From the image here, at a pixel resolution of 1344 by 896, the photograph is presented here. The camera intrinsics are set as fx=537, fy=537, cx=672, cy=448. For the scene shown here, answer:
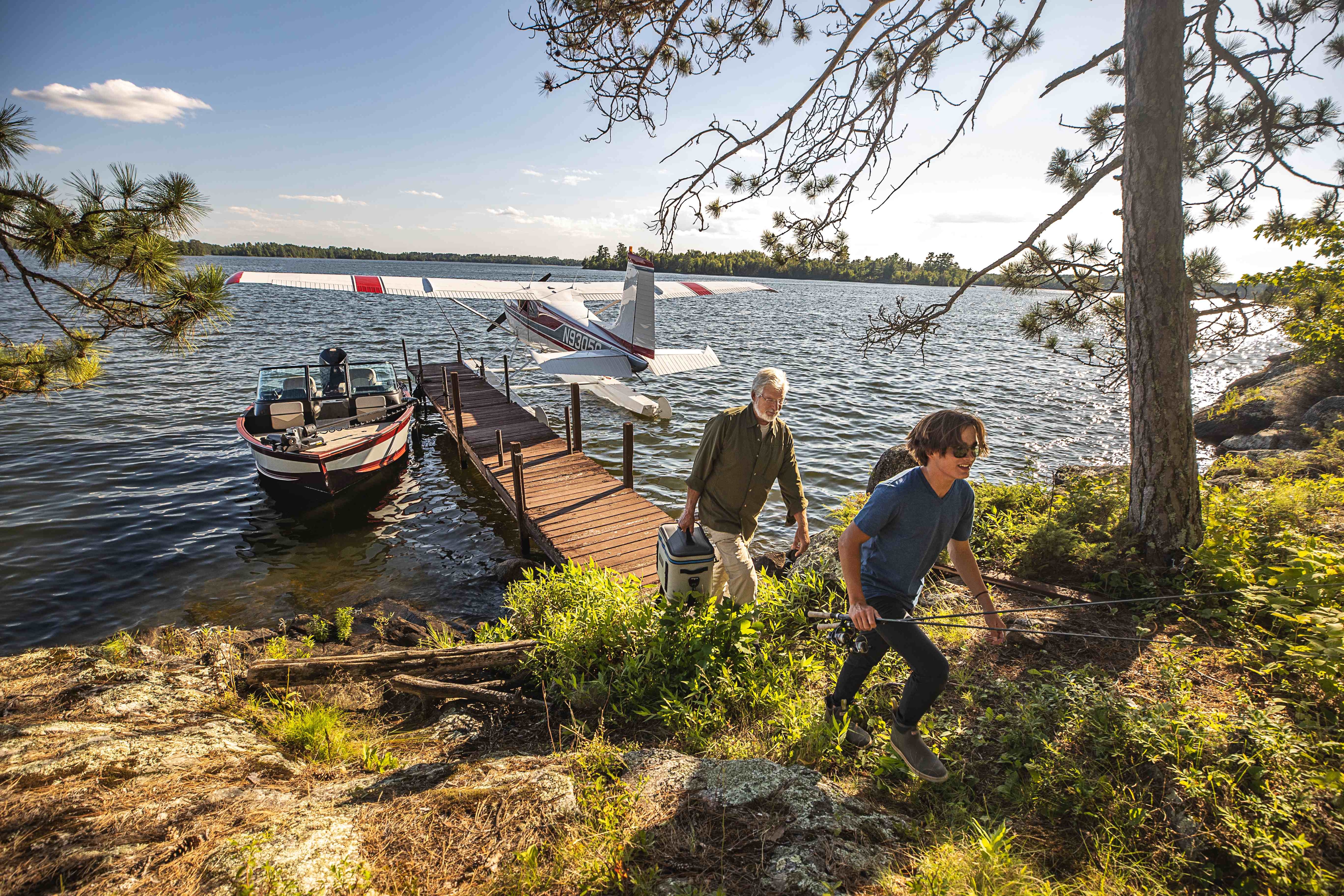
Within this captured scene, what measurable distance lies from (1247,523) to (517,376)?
19.5 metres

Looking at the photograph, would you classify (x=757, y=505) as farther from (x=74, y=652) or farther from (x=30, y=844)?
(x=74, y=652)

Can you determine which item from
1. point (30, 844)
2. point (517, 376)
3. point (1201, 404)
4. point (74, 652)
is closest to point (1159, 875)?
point (30, 844)

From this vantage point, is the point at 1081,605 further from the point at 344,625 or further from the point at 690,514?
the point at 344,625

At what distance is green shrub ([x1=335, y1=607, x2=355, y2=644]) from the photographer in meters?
6.28

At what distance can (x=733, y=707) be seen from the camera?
3436 millimetres

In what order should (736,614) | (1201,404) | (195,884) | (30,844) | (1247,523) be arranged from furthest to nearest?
(1201,404) < (1247,523) < (736,614) < (30,844) < (195,884)

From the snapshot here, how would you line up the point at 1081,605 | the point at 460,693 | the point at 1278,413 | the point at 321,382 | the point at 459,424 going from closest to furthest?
the point at 1081,605 → the point at 460,693 → the point at 321,382 → the point at 1278,413 → the point at 459,424

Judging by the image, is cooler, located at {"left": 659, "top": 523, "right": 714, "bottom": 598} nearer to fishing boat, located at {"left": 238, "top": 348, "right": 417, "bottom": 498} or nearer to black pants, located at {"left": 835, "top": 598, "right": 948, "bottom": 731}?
black pants, located at {"left": 835, "top": 598, "right": 948, "bottom": 731}

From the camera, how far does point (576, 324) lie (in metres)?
17.0

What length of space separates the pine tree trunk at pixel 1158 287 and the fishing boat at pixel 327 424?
36.6 ft

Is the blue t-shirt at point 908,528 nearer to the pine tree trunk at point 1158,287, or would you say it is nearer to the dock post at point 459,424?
the pine tree trunk at point 1158,287

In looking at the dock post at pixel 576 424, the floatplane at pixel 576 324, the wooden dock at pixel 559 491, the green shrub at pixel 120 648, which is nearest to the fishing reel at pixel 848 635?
the wooden dock at pixel 559 491

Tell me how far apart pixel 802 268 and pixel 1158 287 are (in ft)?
10.7

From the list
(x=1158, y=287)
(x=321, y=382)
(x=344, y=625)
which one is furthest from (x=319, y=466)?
(x=1158, y=287)
